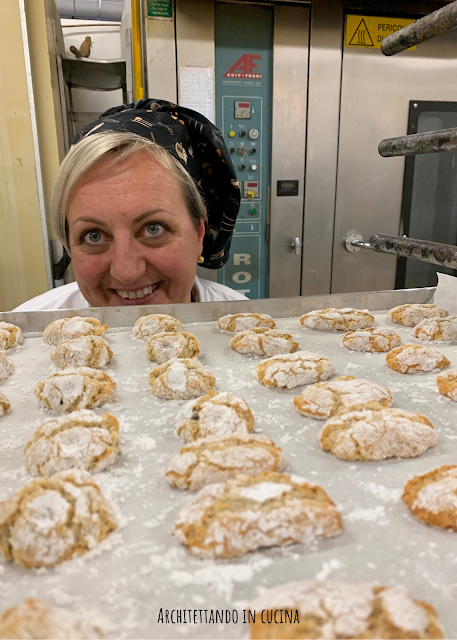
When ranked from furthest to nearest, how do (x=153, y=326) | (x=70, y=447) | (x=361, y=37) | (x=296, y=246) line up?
(x=296, y=246)
(x=361, y=37)
(x=153, y=326)
(x=70, y=447)

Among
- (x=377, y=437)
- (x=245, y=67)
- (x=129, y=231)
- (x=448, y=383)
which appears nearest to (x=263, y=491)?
(x=377, y=437)

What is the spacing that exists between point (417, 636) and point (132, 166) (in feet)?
5.39

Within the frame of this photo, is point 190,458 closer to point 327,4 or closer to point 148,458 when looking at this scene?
point 148,458

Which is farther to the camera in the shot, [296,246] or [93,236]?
[296,246]

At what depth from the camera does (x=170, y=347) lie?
137cm

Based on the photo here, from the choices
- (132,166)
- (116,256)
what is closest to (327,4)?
(132,166)

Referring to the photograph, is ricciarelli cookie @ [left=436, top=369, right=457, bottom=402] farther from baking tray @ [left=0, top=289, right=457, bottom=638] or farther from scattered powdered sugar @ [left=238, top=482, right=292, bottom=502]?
scattered powdered sugar @ [left=238, top=482, right=292, bottom=502]

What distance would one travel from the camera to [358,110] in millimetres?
2918

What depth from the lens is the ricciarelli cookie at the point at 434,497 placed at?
70cm

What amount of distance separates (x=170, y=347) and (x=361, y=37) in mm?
2486

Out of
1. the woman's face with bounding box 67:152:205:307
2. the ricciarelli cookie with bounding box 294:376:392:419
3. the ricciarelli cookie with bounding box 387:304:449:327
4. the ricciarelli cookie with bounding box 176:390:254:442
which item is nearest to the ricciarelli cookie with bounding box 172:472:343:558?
the ricciarelli cookie with bounding box 176:390:254:442

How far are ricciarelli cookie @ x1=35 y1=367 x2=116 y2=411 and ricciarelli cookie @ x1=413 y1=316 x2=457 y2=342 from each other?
980mm

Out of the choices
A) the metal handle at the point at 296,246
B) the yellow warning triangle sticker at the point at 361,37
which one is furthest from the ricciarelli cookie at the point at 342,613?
the yellow warning triangle sticker at the point at 361,37

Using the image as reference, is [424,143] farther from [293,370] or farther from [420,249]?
[293,370]
